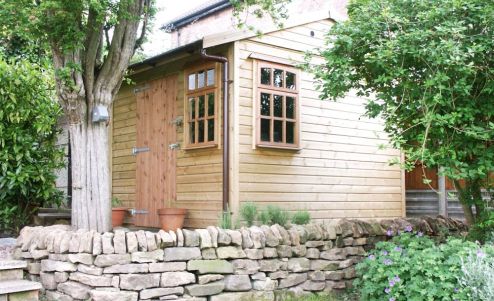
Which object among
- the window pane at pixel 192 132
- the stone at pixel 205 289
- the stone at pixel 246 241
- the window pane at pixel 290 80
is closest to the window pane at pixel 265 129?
the window pane at pixel 290 80

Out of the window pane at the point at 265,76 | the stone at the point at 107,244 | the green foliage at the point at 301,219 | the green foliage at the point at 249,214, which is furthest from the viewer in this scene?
the window pane at the point at 265,76

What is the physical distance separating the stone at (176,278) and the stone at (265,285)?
26.2 inches

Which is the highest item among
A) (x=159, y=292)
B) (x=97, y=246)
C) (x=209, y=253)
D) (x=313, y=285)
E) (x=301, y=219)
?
(x=301, y=219)

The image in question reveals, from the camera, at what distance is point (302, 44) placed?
306 inches

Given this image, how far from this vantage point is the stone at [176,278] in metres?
4.88

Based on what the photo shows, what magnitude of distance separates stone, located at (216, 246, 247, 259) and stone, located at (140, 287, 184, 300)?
1.65 ft

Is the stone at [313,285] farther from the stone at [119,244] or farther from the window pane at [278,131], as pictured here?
the window pane at [278,131]

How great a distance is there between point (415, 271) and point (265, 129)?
3052 millimetres

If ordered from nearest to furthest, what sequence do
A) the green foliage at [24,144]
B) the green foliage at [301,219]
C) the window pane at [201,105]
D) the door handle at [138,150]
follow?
the green foliage at [301,219]
the green foliage at [24,144]
the window pane at [201,105]
the door handle at [138,150]

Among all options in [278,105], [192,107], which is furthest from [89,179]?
[278,105]

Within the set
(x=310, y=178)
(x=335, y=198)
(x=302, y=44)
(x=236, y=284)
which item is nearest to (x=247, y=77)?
(x=302, y=44)

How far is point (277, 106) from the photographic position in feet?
24.0

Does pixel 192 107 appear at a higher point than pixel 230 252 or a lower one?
higher

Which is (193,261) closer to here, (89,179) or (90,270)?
(90,270)
